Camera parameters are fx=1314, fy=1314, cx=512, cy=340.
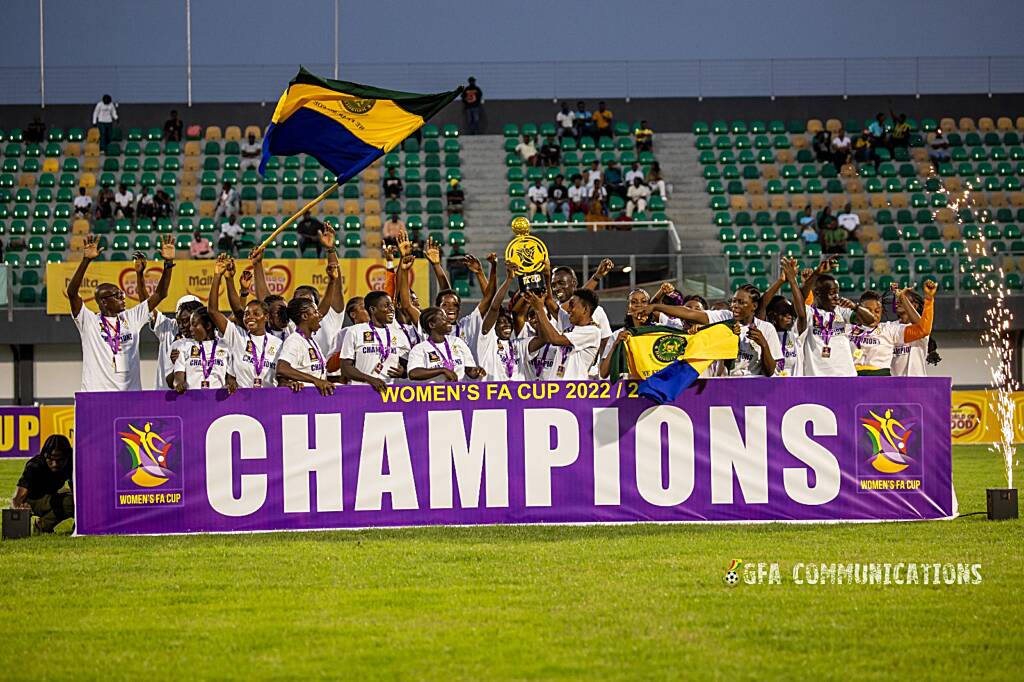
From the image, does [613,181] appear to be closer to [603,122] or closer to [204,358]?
[603,122]

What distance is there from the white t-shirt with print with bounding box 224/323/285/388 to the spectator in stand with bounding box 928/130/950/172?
25771 millimetres

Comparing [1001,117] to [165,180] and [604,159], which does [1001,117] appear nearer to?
[604,159]

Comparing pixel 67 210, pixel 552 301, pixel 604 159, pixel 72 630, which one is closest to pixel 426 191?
pixel 604 159

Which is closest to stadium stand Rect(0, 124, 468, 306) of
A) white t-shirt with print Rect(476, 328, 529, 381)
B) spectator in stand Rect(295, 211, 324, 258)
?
spectator in stand Rect(295, 211, 324, 258)

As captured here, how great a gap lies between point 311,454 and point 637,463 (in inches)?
105

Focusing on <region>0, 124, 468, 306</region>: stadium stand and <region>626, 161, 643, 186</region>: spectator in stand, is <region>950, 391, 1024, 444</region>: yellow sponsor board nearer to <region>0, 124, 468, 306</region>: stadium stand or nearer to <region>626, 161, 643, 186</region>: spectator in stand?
<region>0, 124, 468, 306</region>: stadium stand

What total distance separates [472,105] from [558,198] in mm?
5444

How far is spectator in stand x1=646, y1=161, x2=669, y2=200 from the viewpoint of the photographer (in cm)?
3220

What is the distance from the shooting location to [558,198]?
31.4 metres

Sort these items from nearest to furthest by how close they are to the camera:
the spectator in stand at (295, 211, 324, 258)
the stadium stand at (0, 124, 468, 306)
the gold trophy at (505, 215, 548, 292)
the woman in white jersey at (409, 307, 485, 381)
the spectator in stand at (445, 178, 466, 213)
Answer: the woman in white jersey at (409, 307, 485, 381) → the gold trophy at (505, 215, 548, 292) → the spectator in stand at (295, 211, 324, 258) → the stadium stand at (0, 124, 468, 306) → the spectator in stand at (445, 178, 466, 213)

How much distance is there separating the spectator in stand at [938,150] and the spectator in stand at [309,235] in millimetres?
16013

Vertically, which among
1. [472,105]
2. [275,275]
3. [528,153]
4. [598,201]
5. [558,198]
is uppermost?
[472,105]

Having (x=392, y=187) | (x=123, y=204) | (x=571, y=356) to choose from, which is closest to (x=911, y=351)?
(x=571, y=356)

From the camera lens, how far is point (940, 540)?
381 inches
